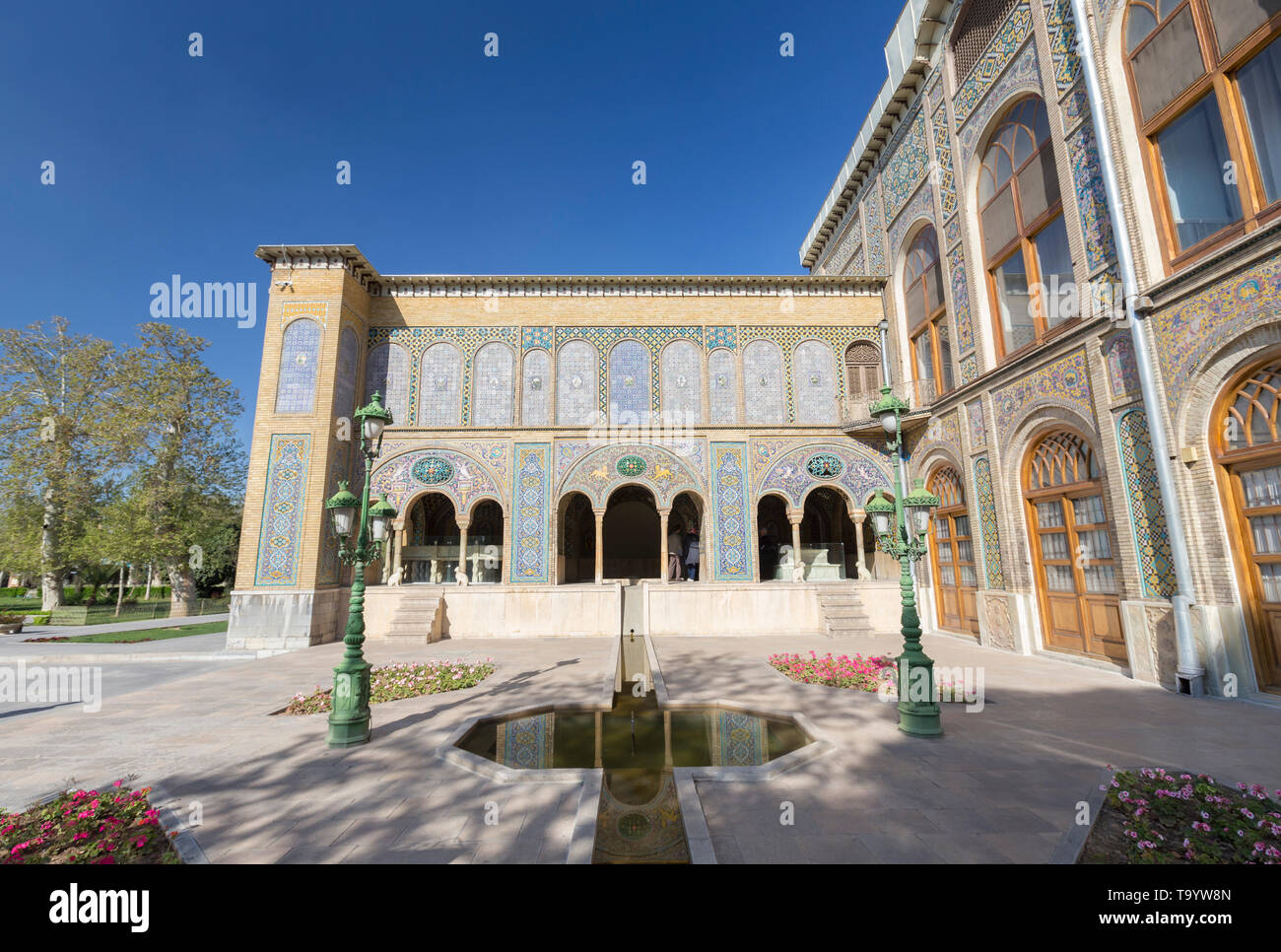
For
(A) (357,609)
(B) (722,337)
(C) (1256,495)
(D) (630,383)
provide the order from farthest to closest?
(B) (722,337), (D) (630,383), (C) (1256,495), (A) (357,609)

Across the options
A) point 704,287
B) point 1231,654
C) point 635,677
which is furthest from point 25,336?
point 1231,654

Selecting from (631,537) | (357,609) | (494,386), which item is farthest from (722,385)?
(357,609)

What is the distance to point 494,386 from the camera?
14789mm

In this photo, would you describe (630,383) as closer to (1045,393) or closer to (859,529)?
(859,529)

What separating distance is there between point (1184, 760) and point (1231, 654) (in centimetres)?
342

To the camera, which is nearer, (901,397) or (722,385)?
(901,397)

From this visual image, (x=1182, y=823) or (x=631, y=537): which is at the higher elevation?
(x=631, y=537)

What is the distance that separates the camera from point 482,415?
48.1ft

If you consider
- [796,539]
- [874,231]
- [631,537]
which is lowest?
[796,539]

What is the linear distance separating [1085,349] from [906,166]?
8100mm

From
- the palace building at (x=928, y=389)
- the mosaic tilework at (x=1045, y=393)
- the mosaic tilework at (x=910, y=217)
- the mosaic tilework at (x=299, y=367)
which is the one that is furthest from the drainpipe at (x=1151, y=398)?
the mosaic tilework at (x=299, y=367)

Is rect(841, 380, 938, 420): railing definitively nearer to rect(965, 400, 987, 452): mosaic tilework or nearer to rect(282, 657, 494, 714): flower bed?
rect(965, 400, 987, 452): mosaic tilework

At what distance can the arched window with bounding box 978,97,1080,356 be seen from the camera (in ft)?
31.0
